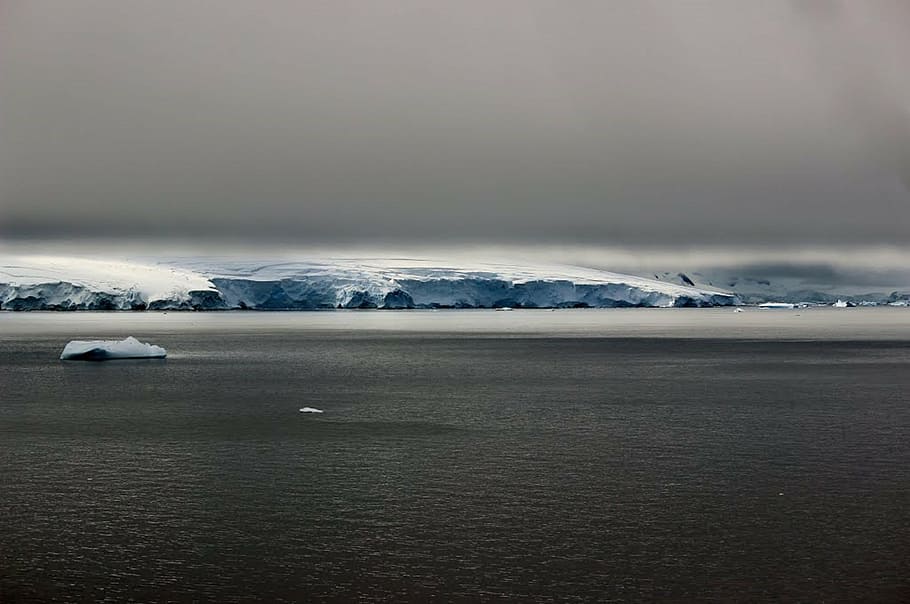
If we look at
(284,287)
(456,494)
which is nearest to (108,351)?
(456,494)

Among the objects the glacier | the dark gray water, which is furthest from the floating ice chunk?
the glacier

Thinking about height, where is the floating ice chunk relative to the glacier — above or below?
below

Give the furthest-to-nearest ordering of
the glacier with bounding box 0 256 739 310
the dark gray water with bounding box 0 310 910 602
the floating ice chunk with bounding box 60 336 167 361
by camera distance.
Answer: the glacier with bounding box 0 256 739 310 → the floating ice chunk with bounding box 60 336 167 361 → the dark gray water with bounding box 0 310 910 602

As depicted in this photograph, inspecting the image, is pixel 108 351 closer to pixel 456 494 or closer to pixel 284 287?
pixel 456 494

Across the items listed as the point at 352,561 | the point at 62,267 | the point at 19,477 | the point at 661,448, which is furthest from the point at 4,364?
the point at 62,267

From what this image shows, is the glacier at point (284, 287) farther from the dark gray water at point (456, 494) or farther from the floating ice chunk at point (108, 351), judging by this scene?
the dark gray water at point (456, 494)

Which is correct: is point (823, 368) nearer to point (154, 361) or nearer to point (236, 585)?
point (154, 361)

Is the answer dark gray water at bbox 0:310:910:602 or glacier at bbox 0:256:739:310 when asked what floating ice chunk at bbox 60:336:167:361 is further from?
glacier at bbox 0:256:739:310
